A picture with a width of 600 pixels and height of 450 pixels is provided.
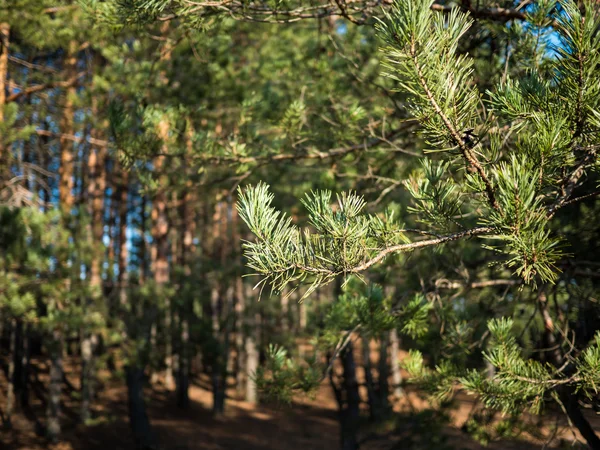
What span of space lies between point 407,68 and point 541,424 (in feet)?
9.78

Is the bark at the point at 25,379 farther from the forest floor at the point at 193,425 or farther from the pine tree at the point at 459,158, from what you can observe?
the pine tree at the point at 459,158

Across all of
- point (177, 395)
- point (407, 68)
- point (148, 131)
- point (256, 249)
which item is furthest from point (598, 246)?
point (177, 395)

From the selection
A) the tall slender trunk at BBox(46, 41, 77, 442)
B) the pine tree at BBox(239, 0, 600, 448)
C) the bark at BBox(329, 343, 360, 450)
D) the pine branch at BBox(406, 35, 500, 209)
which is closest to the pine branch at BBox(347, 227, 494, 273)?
the pine tree at BBox(239, 0, 600, 448)

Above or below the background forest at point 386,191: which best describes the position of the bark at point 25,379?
below

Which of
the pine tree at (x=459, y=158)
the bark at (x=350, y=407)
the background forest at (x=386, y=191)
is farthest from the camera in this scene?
the bark at (x=350, y=407)

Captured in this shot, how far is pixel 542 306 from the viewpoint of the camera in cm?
302

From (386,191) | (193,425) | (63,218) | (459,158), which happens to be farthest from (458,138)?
(193,425)

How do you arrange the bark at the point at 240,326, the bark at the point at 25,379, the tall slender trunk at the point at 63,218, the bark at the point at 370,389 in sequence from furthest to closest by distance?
the bark at the point at 240,326 → the bark at the point at 25,379 → the tall slender trunk at the point at 63,218 → the bark at the point at 370,389

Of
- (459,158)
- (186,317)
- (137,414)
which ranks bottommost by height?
(137,414)

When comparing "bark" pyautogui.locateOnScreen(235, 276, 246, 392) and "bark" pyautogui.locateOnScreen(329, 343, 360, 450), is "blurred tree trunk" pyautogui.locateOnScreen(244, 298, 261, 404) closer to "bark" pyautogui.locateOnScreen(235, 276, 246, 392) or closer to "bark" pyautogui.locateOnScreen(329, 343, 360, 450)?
"bark" pyautogui.locateOnScreen(235, 276, 246, 392)

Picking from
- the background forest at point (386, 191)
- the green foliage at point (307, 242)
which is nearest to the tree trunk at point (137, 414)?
the background forest at point (386, 191)

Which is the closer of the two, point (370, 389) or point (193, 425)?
point (370, 389)

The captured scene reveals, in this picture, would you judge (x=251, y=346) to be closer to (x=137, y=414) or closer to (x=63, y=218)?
(x=137, y=414)

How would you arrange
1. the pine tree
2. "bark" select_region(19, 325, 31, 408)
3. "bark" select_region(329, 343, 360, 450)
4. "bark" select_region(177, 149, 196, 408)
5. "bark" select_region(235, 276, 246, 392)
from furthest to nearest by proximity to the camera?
"bark" select_region(235, 276, 246, 392) → "bark" select_region(19, 325, 31, 408) → "bark" select_region(177, 149, 196, 408) → "bark" select_region(329, 343, 360, 450) → the pine tree
